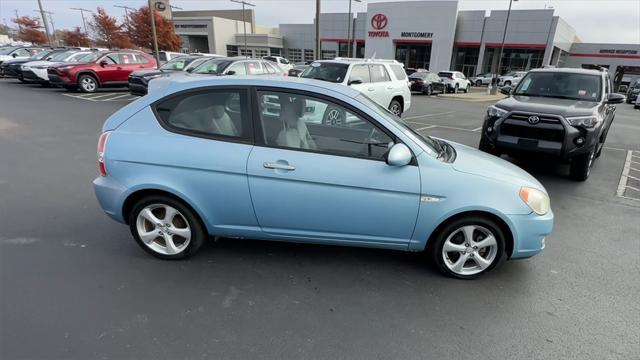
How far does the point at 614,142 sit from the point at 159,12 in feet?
180

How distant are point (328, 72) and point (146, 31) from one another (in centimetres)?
4930

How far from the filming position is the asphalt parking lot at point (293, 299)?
7.98 feet

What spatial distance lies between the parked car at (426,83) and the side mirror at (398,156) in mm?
22488

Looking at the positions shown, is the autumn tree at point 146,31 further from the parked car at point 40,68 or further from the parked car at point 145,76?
the parked car at point 145,76

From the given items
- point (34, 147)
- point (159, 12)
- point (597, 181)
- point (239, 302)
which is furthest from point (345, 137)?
point (159, 12)

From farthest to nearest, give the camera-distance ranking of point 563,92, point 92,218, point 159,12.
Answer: point 159,12 < point 563,92 < point 92,218

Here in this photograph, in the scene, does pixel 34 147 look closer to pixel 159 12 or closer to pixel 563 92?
pixel 563 92

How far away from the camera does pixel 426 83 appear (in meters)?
24.0

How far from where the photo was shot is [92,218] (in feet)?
13.8

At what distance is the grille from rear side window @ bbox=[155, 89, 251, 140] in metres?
4.92

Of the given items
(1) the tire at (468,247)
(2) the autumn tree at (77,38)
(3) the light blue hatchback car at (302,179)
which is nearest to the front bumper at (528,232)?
(3) the light blue hatchback car at (302,179)

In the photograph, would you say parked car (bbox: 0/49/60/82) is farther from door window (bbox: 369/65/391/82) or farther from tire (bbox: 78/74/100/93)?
door window (bbox: 369/65/391/82)

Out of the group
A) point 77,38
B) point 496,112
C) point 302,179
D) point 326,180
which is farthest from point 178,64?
point 77,38

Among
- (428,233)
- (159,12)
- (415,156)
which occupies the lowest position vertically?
(428,233)
